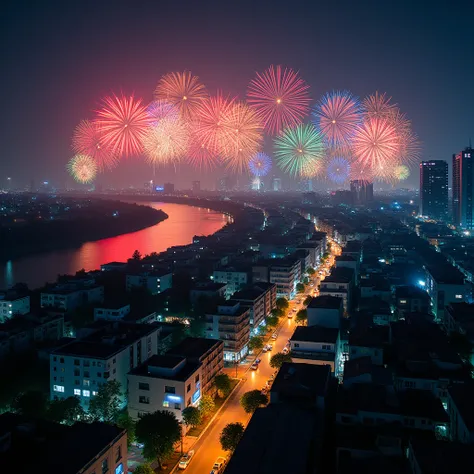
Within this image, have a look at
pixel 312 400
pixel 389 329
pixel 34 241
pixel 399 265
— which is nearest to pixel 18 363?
pixel 312 400

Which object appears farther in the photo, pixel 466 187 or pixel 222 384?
pixel 466 187

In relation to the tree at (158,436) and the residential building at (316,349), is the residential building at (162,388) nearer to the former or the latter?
the tree at (158,436)

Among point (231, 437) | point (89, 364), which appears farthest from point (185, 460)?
point (89, 364)

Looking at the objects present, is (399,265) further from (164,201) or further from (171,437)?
(164,201)

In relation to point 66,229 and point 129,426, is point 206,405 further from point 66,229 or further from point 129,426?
point 66,229

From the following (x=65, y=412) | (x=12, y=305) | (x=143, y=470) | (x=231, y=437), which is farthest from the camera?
(x=12, y=305)

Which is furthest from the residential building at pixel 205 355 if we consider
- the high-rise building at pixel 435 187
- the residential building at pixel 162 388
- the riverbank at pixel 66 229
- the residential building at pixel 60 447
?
the high-rise building at pixel 435 187
